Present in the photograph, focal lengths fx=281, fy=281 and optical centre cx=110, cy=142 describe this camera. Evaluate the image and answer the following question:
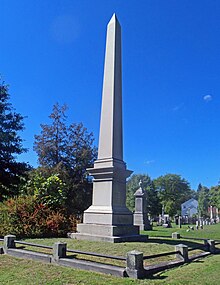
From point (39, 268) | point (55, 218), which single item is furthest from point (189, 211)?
point (39, 268)

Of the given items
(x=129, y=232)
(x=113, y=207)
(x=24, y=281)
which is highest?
(x=113, y=207)

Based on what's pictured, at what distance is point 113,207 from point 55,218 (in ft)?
15.4

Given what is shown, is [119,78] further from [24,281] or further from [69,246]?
[24,281]

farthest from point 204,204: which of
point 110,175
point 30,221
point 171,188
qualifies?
point 110,175

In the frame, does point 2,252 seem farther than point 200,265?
Yes

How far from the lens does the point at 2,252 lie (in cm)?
986

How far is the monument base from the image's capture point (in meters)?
10.4

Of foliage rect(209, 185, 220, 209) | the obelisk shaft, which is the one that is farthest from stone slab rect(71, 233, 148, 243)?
foliage rect(209, 185, 220, 209)

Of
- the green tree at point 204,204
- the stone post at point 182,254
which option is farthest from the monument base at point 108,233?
the green tree at point 204,204

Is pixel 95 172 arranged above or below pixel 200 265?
above

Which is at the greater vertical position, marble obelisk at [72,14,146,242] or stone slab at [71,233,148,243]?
marble obelisk at [72,14,146,242]

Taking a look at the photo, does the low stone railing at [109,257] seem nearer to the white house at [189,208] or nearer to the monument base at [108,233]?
the monument base at [108,233]

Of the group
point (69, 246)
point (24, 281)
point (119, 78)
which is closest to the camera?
point (24, 281)

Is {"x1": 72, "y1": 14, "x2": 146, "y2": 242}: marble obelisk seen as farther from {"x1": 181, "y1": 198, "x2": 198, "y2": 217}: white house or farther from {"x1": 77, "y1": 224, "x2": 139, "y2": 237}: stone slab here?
{"x1": 181, "y1": 198, "x2": 198, "y2": 217}: white house
